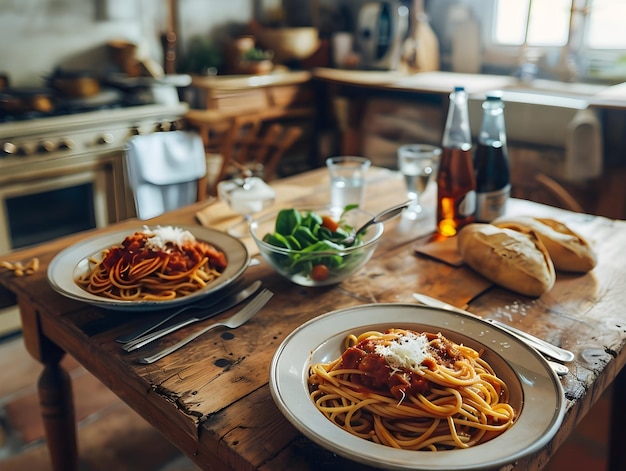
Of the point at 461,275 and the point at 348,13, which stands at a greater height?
the point at 348,13

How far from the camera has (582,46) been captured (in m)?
2.99

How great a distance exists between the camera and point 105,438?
1999 millimetres

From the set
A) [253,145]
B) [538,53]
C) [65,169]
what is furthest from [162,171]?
[538,53]

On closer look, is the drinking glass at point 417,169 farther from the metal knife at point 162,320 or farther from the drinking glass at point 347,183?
the metal knife at point 162,320

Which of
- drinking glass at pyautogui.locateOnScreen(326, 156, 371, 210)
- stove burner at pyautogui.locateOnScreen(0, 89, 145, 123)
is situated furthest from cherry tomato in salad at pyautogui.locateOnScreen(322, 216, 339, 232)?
stove burner at pyautogui.locateOnScreen(0, 89, 145, 123)

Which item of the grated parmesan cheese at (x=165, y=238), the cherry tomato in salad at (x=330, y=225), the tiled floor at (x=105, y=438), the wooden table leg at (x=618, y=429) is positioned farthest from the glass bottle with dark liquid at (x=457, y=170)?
the tiled floor at (x=105, y=438)

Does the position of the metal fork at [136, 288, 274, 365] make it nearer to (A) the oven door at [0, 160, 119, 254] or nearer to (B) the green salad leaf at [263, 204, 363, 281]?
(B) the green salad leaf at [263, 204, 363, 281]

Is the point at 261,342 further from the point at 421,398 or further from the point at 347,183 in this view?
the point at 347,183

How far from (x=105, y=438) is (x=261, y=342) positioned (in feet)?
4.25

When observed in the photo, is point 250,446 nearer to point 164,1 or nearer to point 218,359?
point 218,359

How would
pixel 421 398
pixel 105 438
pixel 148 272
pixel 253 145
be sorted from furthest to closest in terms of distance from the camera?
pixel 253 145, pixel 105 438, pixel 148 272, pixel 421 398

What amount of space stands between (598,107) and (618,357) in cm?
162

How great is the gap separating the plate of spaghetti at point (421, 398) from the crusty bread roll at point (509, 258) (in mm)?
262

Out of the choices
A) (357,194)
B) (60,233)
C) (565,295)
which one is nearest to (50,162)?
(60,233)
